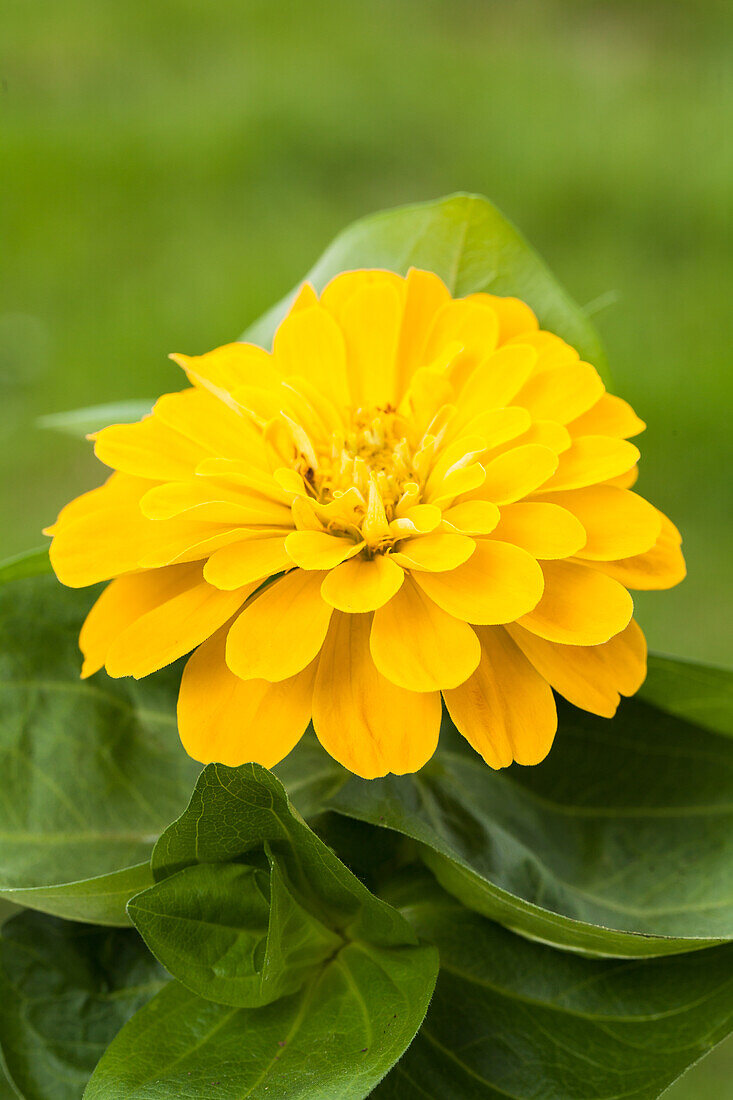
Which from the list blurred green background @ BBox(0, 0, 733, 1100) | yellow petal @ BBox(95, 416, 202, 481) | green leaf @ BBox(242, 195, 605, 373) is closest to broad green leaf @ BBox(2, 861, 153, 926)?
yellow petal @ BBox(95, 416, 202, 481)

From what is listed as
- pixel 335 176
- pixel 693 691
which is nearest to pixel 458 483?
pixel 693 691

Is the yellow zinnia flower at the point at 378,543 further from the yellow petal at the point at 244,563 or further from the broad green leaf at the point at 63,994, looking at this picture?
the broad green leaf at the point at 63,994

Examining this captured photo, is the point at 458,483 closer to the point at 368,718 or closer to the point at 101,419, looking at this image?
the point at 368,718

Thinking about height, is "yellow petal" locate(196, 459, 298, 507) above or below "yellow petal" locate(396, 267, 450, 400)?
below

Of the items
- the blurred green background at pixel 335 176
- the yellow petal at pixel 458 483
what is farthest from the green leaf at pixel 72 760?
the blurred green background at pixel 335 176

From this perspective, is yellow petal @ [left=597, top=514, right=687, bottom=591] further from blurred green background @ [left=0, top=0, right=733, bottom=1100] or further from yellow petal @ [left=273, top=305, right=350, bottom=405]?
blurred green background @ [left=0, top=0, right=733, bottom=1100]

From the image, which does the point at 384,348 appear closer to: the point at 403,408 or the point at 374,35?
the point at 403,408
